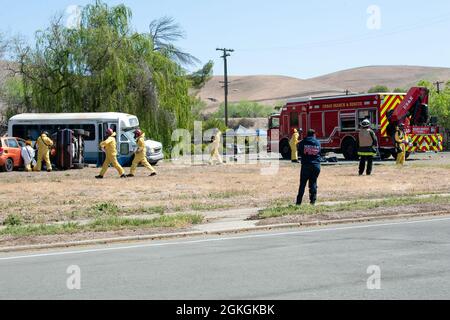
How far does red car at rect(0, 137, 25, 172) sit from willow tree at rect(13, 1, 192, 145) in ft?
27.3

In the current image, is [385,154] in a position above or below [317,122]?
below

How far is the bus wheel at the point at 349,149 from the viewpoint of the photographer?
34906 mm

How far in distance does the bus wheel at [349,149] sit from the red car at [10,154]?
50.8 feet

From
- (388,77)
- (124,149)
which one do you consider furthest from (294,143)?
(388,77)

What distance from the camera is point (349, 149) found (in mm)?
35125

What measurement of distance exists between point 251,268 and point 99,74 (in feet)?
99.9

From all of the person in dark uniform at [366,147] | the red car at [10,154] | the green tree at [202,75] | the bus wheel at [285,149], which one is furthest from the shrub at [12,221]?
the green tree at [202,75]

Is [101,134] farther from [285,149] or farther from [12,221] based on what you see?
[12,221]

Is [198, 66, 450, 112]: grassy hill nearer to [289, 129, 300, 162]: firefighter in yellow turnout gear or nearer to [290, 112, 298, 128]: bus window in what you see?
[290, 112, 298, 128]: bus window

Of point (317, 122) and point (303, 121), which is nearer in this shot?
point (317, 122)

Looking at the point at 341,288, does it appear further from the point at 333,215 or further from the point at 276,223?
the point at 333,215

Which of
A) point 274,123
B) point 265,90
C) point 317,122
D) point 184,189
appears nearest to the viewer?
point 184,189

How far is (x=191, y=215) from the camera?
14.2 metres
